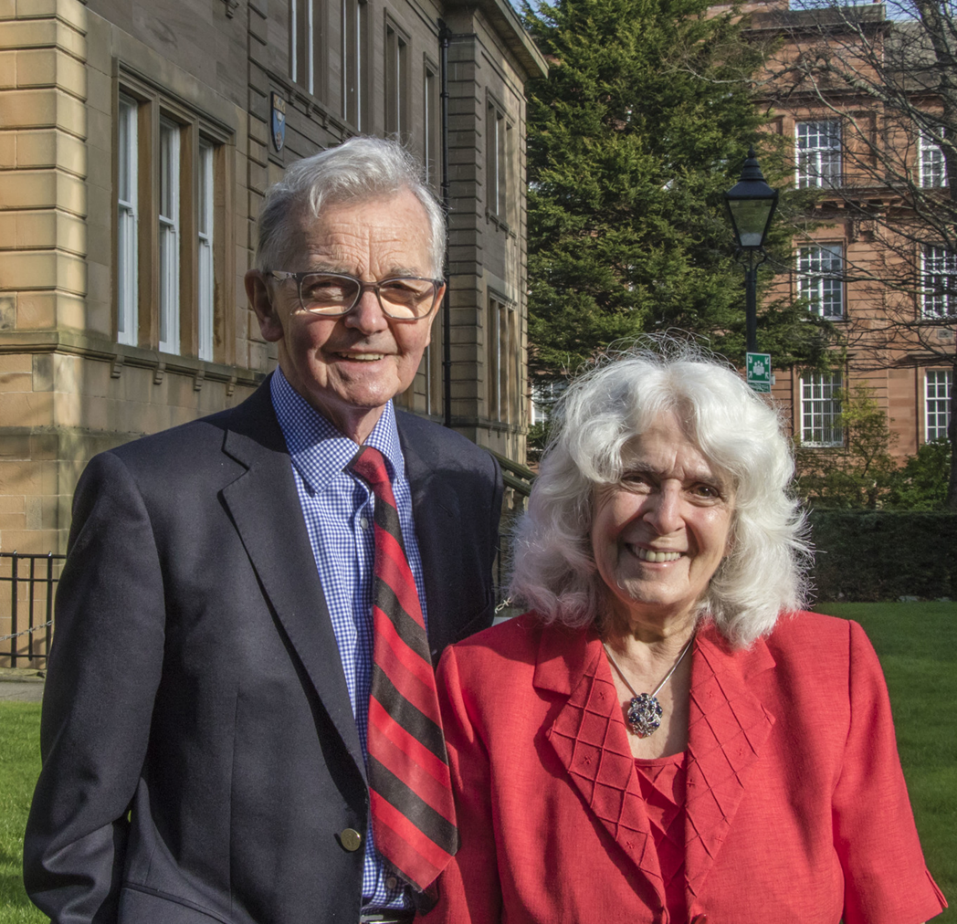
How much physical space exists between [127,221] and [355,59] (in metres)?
9.12

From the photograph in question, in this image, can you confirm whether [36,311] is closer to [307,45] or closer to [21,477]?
[21,477]

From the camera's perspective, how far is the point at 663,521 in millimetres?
2762

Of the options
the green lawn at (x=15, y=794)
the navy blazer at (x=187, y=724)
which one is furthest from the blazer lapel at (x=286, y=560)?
the green lawn at (x=15, y=794)

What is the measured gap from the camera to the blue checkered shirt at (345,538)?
2.55m

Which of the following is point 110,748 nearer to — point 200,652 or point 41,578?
point 200,652

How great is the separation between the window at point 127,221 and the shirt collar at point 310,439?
9.45 m

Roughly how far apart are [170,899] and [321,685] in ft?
1.61

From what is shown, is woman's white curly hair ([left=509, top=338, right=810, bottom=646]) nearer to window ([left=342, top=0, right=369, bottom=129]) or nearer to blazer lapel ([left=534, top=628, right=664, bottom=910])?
blazer lapel ([left=534, top=628, right=664, bottom=910])

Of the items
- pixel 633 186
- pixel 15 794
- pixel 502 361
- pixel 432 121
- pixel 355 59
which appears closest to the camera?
pixel 15 794

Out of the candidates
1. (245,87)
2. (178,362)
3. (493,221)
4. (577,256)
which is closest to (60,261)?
(178,362)

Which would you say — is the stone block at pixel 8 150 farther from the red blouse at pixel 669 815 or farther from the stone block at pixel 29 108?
the red blouse at pixel 669 815

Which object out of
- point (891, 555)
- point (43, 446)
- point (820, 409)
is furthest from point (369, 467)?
point (820, 409)

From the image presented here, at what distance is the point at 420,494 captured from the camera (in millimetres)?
2959

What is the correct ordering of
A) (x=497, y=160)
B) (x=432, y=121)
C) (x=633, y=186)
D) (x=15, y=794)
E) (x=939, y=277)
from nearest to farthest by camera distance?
(x=15, y=794)
(x=939, y=277)
(x=432, y=121)
(x=497, y=160)
(x=633, y=186)
